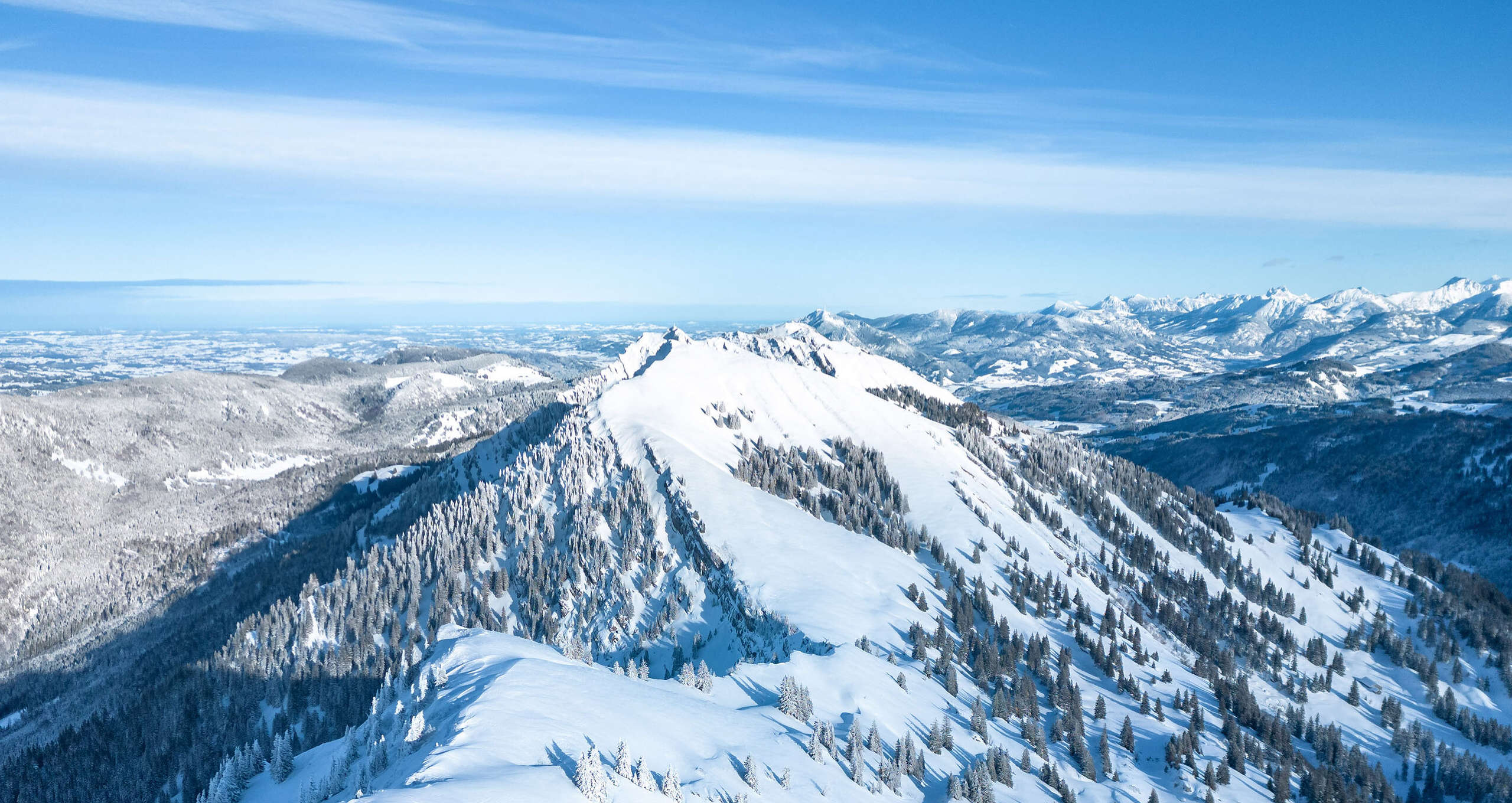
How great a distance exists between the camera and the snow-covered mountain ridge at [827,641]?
52125mm

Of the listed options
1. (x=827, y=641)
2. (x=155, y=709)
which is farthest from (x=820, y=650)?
(x=155, y=709)

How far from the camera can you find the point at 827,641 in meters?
80.4

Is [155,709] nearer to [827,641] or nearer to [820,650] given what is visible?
[820,650]

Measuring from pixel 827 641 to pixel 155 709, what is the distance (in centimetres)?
10281

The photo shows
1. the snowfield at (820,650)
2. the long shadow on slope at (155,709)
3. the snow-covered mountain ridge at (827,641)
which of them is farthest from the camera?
the long shadow on slope at (155,709)

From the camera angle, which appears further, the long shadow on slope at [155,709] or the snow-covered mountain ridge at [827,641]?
the long shadow on slope at [155,709]

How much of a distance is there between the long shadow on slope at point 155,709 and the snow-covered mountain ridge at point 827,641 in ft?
4.36

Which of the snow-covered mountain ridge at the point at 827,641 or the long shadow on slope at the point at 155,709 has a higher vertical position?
the snow-covered mountain ridge at the point at 827,641

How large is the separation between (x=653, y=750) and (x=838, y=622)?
43.8m

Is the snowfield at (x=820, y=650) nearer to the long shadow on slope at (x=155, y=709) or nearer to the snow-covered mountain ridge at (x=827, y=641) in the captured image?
the snow-covered mountain ridge at (x=827, y=641)

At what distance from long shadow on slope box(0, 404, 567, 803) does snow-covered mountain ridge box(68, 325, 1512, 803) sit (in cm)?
133

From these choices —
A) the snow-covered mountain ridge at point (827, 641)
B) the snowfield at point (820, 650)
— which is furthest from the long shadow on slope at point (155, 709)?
the snowfield at point (820, 650)

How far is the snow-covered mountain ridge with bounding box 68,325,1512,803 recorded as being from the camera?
52125 millimetres

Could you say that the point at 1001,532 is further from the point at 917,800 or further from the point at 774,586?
the point at 917,800
